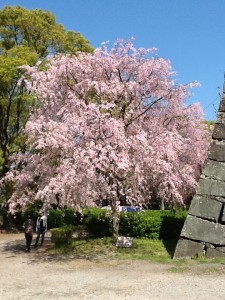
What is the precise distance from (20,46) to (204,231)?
664 inches

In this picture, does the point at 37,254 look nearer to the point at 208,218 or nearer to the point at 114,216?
the point at 114,216

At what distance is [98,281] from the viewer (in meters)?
11.0

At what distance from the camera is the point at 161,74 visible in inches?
628

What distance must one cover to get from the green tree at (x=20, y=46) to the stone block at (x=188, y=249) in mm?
13491

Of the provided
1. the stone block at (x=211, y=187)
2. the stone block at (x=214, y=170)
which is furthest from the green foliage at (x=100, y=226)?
the stone block at (x=214, y=170)

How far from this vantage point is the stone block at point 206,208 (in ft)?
45.3

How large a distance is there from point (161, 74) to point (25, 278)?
955 cm

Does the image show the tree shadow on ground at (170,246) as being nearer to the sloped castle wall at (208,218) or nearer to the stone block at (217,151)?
the sloped castle wall at (208,218)

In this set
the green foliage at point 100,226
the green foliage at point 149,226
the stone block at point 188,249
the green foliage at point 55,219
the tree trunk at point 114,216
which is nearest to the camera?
the stone block at point 188,249

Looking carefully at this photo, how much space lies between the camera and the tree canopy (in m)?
13.5

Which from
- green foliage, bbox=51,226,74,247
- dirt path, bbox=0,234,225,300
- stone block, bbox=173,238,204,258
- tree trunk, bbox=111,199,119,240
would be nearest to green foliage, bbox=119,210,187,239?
tree trunk, bbox=111,199,119,240

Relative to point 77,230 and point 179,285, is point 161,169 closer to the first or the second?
point 179,285

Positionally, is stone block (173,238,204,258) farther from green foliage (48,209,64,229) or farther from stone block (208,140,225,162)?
green foliage (48,209,64,229)

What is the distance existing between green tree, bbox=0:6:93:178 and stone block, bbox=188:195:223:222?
13.4m
